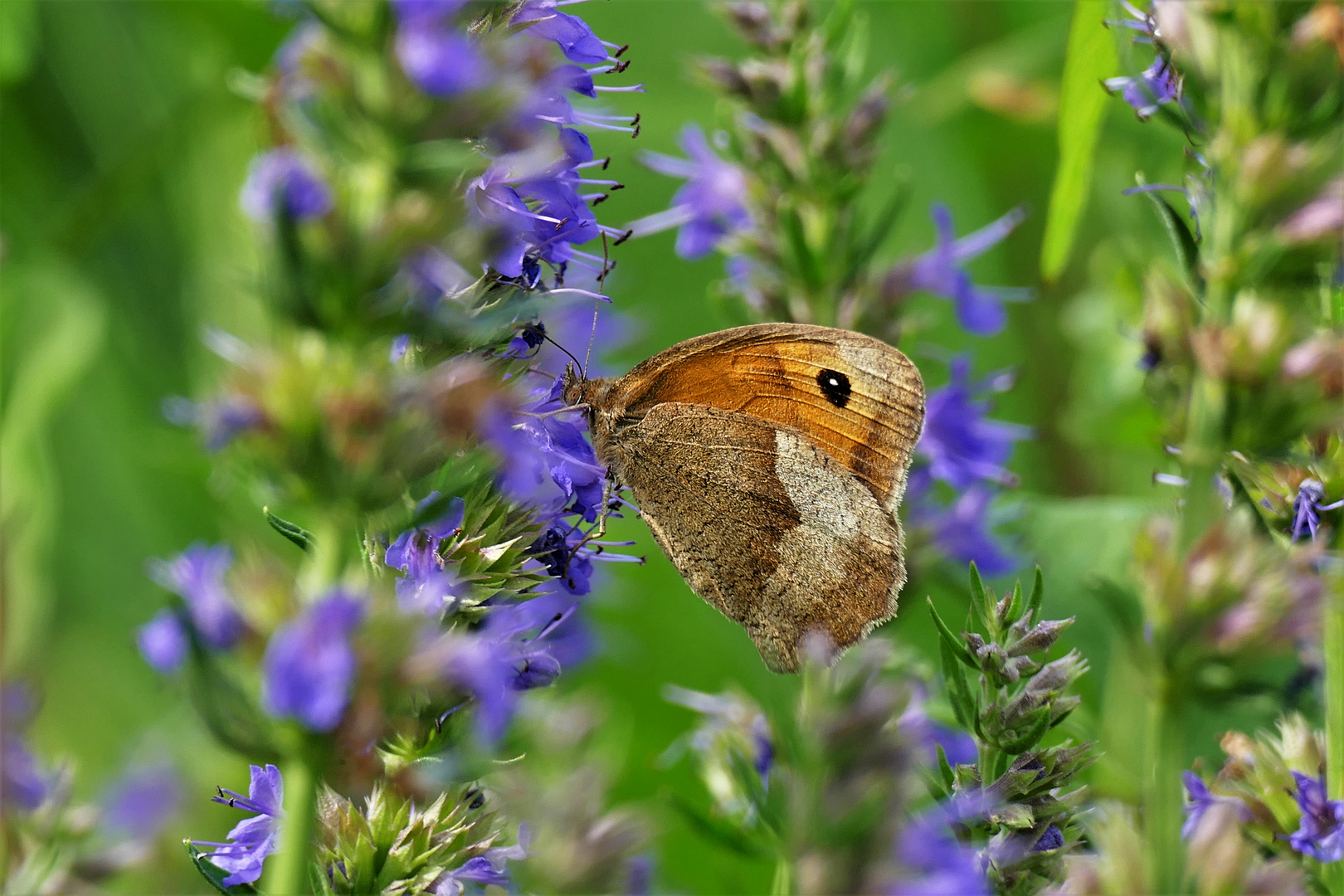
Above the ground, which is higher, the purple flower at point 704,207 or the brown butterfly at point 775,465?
the purple flower at point 704,207

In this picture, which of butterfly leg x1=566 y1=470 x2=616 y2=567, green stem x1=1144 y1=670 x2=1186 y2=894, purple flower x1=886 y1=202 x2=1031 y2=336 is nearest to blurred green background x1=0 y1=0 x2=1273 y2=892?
purple flower x1=886 y1=202 x2=1031 y2=336

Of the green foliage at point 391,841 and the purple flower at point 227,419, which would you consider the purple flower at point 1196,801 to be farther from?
the purple flower at point 227,419

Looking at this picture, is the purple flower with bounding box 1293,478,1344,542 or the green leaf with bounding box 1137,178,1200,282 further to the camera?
the purple flower with bounding box 1293,478,1344,542

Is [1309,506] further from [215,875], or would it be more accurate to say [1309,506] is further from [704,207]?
[704,207]

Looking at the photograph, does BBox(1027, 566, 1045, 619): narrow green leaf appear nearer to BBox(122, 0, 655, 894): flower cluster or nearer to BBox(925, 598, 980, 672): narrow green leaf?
BBox(925, 598, 980, 672): narrow green leaf

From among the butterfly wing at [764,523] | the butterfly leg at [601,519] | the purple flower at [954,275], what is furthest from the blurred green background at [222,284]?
the butterfly leg at [601,519]
